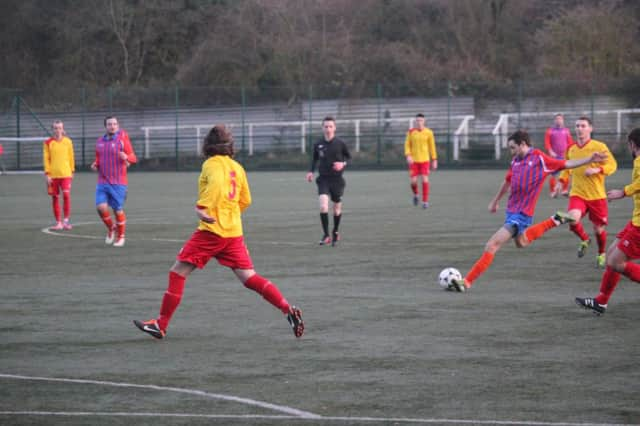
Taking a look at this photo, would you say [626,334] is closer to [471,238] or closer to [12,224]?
[471,238]

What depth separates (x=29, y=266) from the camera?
13734mm

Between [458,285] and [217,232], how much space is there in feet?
10.9

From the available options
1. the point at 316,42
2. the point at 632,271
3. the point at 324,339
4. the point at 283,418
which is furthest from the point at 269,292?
the point at 316,42

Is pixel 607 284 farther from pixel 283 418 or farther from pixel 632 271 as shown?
pixel 283 418

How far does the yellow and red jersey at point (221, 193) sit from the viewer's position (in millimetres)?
8516

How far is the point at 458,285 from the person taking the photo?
11.0m

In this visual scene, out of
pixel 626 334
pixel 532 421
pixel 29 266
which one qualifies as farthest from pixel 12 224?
pixel 532 421

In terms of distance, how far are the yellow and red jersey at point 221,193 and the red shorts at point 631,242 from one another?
10.9 feet

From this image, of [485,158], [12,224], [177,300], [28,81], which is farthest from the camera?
[28,81]

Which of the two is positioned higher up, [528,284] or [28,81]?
[28,81]

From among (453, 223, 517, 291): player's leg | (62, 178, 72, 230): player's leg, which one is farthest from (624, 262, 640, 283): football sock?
(62, 178, 72, 230): player's leg

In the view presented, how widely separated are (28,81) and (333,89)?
19245mm

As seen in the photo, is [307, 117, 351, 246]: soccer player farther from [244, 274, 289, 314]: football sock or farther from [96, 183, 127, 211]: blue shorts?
[244, 274, 289, 314]: football sock

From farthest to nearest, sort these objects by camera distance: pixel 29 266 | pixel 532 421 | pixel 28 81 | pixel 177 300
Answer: pixel 28 81
pixel 29 266
pixel 177 300
pixel 532 421
